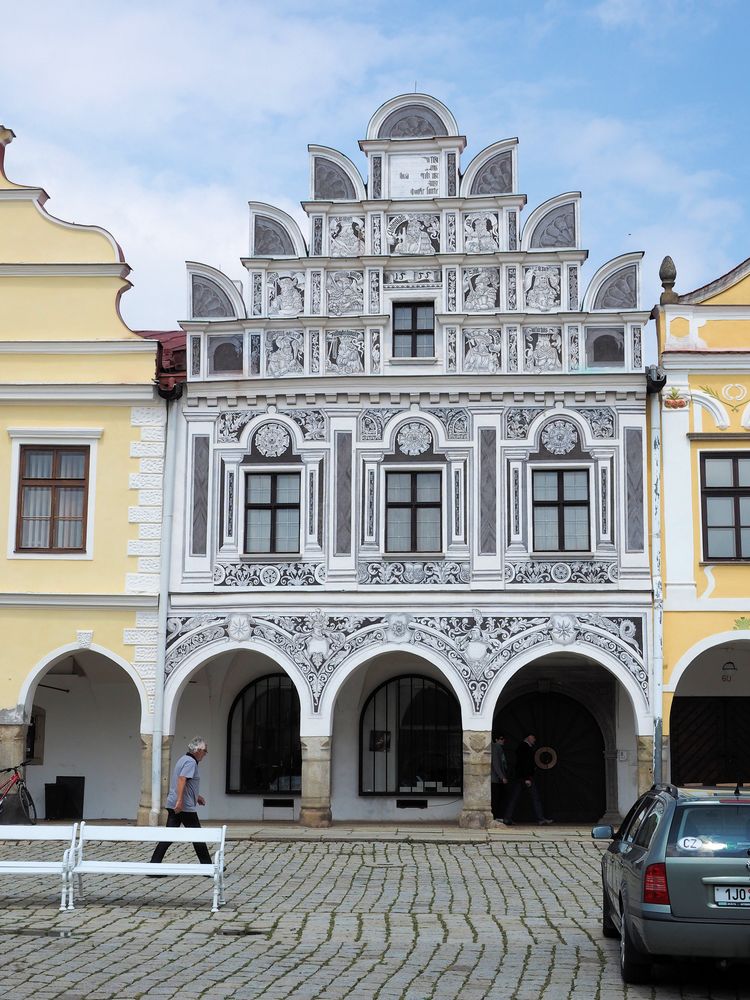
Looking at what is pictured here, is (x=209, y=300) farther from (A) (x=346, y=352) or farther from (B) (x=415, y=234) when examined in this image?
(B) (x=415, y=234)

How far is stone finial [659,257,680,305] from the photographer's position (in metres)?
21.0

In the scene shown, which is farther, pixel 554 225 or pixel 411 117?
pixel 411 117

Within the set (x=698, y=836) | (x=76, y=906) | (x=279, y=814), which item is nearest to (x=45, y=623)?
(x=279, y=814)

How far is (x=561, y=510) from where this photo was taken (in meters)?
20.6

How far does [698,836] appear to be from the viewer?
8820 mm

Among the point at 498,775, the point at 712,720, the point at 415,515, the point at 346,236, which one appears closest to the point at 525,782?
the point at 498,775

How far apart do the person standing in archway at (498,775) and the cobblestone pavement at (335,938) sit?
4.36m

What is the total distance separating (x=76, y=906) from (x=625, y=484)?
1124 cm

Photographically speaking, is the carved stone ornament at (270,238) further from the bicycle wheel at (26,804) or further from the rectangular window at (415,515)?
the bicycle wheel at (26,804)

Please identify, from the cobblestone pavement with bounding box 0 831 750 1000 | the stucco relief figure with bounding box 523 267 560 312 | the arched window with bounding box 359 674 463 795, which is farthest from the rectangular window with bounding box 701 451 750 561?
the cobblestone pavement with bounding box 0 831 750 1000

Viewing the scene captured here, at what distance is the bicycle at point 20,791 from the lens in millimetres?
20094

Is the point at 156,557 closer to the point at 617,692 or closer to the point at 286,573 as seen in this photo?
the point at 286,573

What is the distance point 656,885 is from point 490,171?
1502 centimetres

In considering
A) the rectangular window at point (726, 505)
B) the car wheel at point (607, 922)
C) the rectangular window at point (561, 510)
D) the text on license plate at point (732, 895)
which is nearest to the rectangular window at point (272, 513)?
the rectangular window at point (561, 510)
